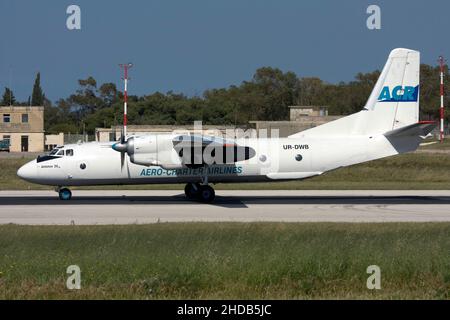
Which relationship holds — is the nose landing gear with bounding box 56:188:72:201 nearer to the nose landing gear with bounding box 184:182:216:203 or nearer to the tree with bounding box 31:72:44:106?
the nose landing gear with bounding box 184:182:216:203

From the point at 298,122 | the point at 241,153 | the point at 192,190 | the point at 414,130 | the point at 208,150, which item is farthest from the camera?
the point at 298,122

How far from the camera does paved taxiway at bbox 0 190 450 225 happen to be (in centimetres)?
2323

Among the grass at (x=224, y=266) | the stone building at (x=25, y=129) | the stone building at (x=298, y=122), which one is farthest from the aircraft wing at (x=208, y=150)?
the stone building at (x=25, y=129)

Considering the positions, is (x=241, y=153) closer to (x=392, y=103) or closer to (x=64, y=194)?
(x=392, y=103)

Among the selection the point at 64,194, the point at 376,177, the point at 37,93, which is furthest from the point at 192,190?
the point at 37,93

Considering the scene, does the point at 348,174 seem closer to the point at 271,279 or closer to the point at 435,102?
the point at 271,279

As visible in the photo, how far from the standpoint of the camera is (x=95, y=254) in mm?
15266

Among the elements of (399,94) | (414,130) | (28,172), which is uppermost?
(399,94)

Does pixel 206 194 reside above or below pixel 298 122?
below

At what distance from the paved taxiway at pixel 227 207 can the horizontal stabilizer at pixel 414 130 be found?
277 cm

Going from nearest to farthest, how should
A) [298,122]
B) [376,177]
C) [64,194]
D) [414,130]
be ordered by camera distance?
[414,130] → [64,194] → [376,177] → [298,122]

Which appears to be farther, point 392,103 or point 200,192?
point 392,103

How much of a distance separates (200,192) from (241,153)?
2.34m

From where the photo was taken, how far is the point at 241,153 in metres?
29.0
